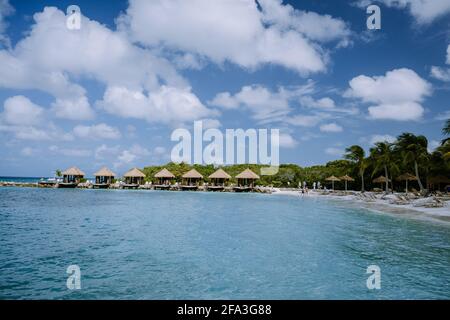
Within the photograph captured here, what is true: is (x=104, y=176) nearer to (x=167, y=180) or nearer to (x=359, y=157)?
(x=167, y=180)

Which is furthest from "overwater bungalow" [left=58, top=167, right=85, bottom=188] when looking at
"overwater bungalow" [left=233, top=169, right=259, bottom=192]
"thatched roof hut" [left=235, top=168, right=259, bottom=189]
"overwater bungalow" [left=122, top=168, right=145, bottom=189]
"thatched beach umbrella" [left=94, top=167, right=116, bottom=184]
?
"thatched roof hut" [left=235, top=168, right=259, bottom=189]

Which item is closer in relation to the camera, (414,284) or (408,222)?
(414,284)

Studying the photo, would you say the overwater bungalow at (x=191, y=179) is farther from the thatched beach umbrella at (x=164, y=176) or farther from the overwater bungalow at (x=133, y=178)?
the overwater bungalow at (x=133, y=178)

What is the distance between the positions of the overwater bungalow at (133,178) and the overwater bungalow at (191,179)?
5.68 meters

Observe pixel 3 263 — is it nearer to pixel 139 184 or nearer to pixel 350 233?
pixel 350 233

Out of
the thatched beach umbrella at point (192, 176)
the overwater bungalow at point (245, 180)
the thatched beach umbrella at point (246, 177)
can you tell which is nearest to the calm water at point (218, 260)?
the overwater bungalow at point (245, 180)

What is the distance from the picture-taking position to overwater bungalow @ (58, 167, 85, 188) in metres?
38.6

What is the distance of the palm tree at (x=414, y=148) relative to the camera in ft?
77.3

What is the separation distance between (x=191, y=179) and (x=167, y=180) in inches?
132

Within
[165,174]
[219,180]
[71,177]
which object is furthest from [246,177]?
[71,177]
